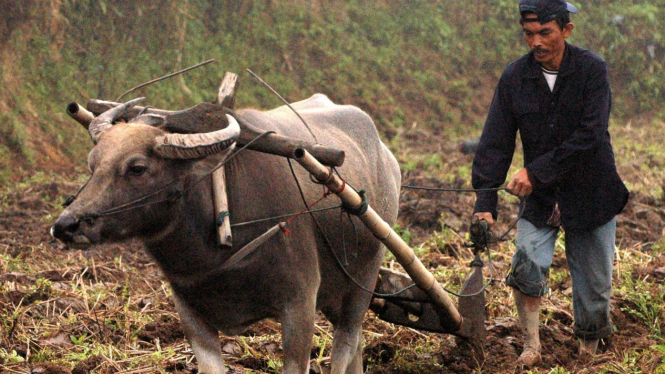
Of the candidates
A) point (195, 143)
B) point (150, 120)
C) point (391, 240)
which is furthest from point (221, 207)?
point (391, 240)

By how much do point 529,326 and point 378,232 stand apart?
1163mm

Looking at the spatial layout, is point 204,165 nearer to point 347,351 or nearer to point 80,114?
point 80,114

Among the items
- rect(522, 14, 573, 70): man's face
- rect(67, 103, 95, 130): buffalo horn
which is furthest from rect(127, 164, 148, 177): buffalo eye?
rect(522, 14, 573, 70): man's face

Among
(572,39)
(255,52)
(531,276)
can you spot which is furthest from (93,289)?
(572,39)

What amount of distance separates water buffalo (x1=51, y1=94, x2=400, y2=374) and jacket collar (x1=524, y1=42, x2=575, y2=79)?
3.65 ft

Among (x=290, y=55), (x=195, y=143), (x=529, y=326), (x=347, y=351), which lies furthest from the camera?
(x=290, y=55)

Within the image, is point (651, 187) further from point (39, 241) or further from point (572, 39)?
point (572, 39)

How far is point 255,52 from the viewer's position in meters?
14.9

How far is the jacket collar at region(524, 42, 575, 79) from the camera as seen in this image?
4785mm

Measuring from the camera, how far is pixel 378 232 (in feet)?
14.4

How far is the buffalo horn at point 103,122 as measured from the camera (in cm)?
397

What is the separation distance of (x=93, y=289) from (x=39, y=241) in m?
2.05

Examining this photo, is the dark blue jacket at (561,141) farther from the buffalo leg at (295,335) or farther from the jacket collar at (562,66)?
the buffalo leg at (295,335)

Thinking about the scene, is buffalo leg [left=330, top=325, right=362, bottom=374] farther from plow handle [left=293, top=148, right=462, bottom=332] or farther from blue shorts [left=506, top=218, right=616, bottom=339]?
blue shorts [left=506, top=218, right=616, bottom=339]
